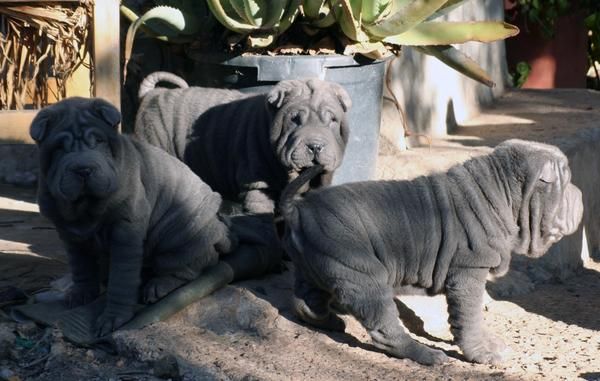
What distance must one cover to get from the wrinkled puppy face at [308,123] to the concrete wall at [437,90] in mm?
2011

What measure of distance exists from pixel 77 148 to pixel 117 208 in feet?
1.13

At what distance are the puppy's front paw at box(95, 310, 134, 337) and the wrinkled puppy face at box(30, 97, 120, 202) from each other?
0.57 metres

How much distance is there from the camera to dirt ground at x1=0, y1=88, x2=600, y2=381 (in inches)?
188

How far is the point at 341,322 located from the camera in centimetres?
534

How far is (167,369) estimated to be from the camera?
15.4 ft

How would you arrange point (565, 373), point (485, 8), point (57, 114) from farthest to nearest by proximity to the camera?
point (485, 8) → point (565, 373) → point (57, 114)

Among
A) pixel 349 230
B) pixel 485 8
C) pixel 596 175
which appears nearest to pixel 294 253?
pixel 349 230

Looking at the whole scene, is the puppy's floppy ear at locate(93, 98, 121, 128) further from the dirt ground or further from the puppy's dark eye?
the puppy's dark eye

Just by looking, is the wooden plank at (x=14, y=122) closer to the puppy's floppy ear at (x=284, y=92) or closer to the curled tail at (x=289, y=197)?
the puppy's floppy ear at (x=284, y=92)

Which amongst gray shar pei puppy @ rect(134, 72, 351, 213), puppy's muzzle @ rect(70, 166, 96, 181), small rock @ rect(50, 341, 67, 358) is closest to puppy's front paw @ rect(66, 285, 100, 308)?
small rock @ rect(50, 341, 67, 358)

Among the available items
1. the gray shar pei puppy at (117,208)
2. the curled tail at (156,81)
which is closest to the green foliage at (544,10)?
the curled tail at (156,81)

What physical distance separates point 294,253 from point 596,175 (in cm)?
376

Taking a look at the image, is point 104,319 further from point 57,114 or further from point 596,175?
point 596,175

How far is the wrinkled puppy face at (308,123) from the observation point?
18.6ft
